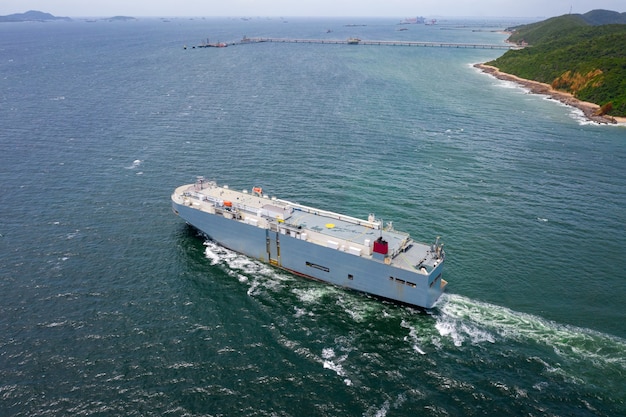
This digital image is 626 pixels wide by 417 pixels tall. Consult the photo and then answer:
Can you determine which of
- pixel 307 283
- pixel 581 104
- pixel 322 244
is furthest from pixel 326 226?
pixel 581 104

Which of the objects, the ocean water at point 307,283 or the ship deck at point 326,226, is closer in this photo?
the ocean water at point 307,283

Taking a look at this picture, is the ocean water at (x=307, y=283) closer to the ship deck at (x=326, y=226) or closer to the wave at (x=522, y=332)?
the wave at (x=522, y=332)

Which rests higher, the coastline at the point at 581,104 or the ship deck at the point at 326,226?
the coastline at the point at 581,104

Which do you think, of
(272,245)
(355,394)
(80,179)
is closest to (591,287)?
(355,394)

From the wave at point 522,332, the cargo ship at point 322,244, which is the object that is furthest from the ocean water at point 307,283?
the cargo ship at point 322,244

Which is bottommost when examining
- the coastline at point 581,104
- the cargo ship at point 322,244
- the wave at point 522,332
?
the wave at point 522,332

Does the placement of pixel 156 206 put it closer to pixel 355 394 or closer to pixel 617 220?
pixel 355 394

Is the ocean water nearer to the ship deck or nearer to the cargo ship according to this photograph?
the cargo ship
